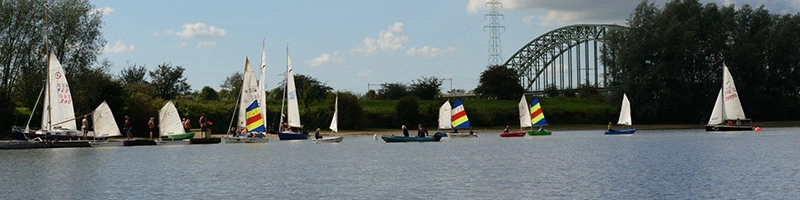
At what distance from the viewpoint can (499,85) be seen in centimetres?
12425

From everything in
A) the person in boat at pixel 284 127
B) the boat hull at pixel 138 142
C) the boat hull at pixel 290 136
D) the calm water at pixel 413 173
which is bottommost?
the calm water at pixel 413 173

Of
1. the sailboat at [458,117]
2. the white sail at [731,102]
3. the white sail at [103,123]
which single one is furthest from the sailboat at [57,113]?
the white sail at [731,102]

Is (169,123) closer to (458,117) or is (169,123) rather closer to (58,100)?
(58,100)

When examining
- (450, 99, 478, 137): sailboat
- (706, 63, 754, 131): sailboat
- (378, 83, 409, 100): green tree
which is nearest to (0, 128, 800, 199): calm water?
(450, 99, 478, 137): sailboat

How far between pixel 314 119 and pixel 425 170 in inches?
2003

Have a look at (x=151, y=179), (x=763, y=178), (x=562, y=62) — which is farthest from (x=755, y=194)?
(x=562, y=62)

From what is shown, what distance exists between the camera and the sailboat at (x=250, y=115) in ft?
234

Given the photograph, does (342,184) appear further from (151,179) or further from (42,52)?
(42,52)

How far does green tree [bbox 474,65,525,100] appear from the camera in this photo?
406ft

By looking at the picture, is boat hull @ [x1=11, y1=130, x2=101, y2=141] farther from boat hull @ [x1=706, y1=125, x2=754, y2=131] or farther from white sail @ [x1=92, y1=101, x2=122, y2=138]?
boat hull @ [x1=706, y1=125, x2=754, y2=131]

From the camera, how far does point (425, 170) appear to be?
4334cm

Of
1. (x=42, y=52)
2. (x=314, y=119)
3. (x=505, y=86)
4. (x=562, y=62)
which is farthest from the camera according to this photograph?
(x=562, y=62)

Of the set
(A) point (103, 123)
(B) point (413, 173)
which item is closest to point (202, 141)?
(A) point (103, 123)

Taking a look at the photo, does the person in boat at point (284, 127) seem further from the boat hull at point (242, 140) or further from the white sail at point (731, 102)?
the white sail at point (731, 102)
